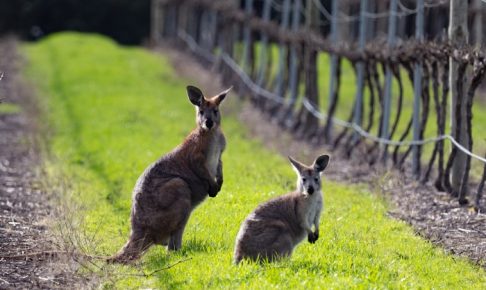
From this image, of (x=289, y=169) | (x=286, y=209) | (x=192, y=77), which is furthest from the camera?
(x=192, y=77)

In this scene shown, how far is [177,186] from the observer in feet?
34.3

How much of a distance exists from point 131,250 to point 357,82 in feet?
31.1

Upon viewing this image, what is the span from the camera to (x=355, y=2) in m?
37.4

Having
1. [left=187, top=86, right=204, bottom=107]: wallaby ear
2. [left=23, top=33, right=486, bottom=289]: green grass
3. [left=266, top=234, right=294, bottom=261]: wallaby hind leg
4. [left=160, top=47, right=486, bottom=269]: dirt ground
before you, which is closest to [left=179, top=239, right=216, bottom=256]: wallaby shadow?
[left=23, top=33, right=486, bottom=289]: green grass

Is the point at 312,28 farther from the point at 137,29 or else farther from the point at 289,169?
the point at 137,29

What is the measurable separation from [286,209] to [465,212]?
404 centimetres

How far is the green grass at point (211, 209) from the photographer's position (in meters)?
9.25

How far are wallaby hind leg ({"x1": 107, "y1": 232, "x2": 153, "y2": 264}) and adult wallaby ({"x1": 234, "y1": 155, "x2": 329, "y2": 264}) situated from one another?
110cm

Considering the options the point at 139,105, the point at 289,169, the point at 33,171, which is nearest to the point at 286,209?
the point at 289,169

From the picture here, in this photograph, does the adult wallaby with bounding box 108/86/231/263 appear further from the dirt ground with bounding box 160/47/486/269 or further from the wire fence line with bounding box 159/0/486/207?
the wire fence line with bounding box 159/0/486/207

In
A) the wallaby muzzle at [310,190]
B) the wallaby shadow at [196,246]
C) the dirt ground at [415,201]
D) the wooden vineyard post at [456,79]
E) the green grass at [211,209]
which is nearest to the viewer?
the green grass at [211,209]

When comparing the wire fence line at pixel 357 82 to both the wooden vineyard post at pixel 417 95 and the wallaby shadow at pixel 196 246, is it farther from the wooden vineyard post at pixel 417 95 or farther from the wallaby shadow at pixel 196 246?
the wallaby shadow at pixel 196 246

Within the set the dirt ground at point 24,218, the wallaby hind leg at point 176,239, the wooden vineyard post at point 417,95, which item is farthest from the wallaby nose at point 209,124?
the wooden vineyard post at point 417,95

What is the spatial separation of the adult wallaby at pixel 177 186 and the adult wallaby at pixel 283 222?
1.03 metres
